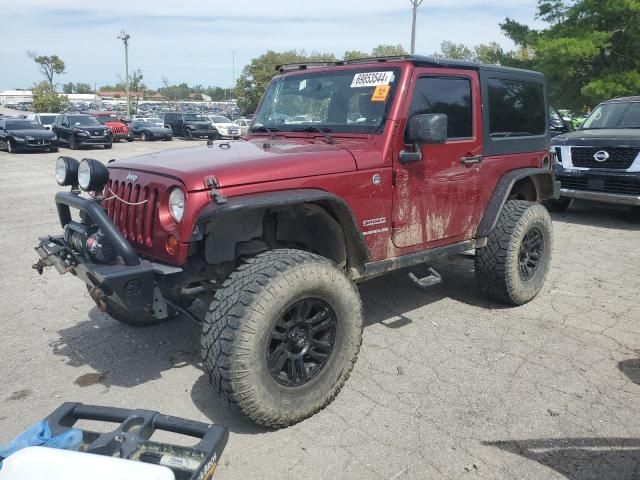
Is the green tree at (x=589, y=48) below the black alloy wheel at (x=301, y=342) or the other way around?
the other way around

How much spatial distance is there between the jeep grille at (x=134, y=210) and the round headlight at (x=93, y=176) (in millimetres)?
135

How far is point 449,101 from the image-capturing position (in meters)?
4.12

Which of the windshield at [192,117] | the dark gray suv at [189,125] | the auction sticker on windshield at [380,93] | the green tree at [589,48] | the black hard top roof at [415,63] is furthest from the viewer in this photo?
the windshield at [192,117]

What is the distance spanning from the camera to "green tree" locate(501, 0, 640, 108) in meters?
16.0

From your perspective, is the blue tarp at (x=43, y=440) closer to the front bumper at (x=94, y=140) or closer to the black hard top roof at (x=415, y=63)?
the black hard top roof at (x=415, y=63)

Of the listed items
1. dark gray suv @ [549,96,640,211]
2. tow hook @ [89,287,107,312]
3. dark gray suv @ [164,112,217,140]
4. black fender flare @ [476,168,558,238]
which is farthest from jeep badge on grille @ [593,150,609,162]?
dark gray suv @ [164,112,217,140]

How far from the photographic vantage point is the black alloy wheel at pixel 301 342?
9.78ft

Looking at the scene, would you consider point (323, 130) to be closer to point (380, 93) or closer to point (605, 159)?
point (380, 93)

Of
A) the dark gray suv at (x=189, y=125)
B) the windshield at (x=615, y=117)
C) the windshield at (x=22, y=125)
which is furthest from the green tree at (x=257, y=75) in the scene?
the windshield at (x=615, y=117)

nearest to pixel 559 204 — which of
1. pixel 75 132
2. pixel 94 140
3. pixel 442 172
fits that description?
pixel 442 172

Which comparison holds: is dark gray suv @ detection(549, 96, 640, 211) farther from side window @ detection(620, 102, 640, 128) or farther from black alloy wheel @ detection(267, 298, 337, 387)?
black alloy wheel @ detection(267, 298, 337, 387)

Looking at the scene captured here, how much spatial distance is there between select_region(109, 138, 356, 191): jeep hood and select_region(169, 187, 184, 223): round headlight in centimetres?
8

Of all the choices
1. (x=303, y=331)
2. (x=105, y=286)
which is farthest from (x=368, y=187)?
(x=105, y=286)

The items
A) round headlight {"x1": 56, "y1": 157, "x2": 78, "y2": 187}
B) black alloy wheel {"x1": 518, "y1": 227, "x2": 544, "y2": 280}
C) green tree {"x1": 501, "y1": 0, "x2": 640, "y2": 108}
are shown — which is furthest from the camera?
green tree {"x1": 501, "y1": 0, "x2": 640, "y2": 108}
